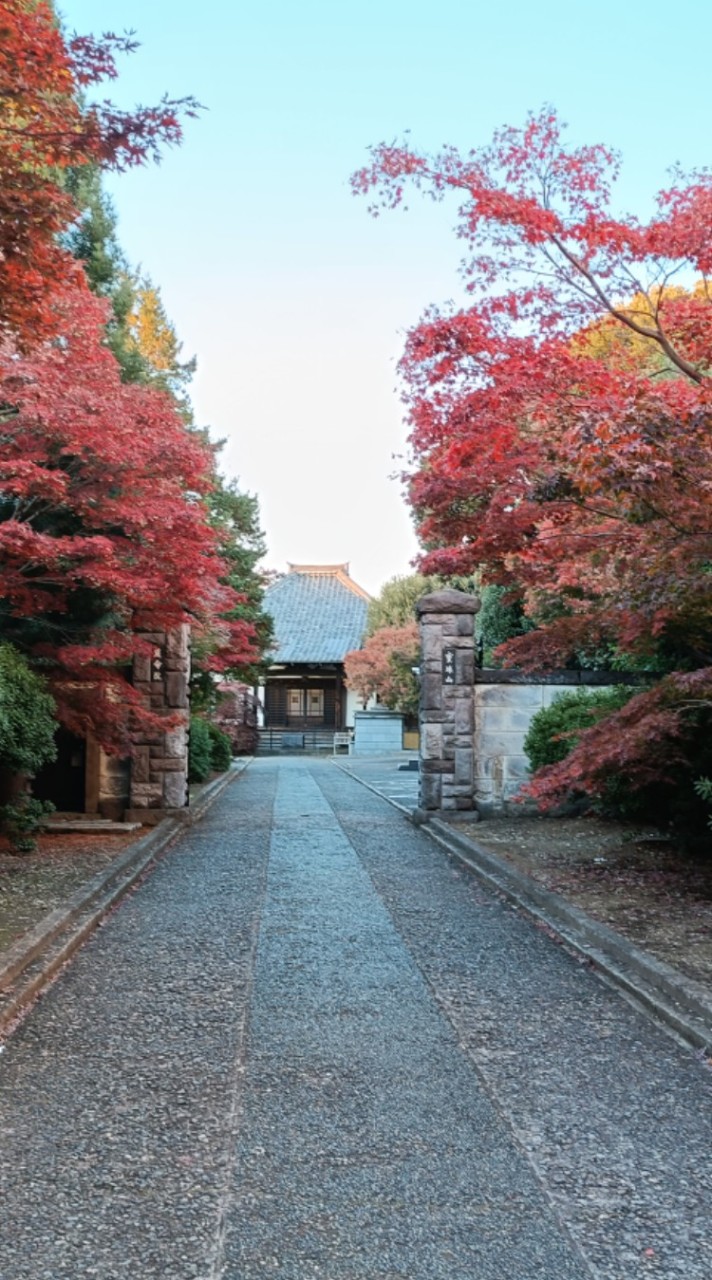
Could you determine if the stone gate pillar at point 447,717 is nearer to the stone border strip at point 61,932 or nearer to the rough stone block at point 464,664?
the rough stone block at point 464,664

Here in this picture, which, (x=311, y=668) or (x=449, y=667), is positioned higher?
(x=311, y=668)

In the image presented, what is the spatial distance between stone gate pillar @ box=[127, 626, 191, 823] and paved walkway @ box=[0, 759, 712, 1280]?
5.76m

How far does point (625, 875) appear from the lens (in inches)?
318

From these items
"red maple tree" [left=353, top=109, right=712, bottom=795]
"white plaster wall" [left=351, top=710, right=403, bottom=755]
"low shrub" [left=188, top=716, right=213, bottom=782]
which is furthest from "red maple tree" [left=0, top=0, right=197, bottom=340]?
"white plaster wall" [left=351, top=710, right=403, bottom=755]

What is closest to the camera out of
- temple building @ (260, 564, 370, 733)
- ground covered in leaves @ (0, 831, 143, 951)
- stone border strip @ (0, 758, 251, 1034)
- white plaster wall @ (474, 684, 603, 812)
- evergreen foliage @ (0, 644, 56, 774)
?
stone border strip @ (0, 758, 251, 1034)

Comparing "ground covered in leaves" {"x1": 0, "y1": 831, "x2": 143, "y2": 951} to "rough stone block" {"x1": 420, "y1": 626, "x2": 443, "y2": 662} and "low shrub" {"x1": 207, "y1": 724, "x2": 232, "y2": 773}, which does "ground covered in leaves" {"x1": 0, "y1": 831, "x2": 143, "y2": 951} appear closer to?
"rough stone block" {"x1": 420, "y1": 626, "x2": 443, "y2": 662}

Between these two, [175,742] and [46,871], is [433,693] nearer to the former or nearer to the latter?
[175,742]

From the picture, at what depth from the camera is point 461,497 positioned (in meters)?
9.98

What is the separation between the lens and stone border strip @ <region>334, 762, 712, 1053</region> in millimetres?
4445

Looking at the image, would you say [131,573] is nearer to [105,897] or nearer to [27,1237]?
[105,897]

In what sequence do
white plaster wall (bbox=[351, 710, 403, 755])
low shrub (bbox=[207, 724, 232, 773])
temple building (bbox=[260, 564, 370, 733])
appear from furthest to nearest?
temple building (bbox=[260, 564, 370, 733]), white plaster wall (bbox=[351, 710, 403, 755]), low shrub (bbox=[207, 724, 232, 773])

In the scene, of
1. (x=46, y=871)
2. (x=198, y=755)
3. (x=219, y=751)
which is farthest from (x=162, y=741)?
(x=219, y=751)

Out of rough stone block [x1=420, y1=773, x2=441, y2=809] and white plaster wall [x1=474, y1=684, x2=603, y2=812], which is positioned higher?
white plaster wall [x1=474, y1=684, x2=603, y2=812]

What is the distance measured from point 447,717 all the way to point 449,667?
0.61 metres
